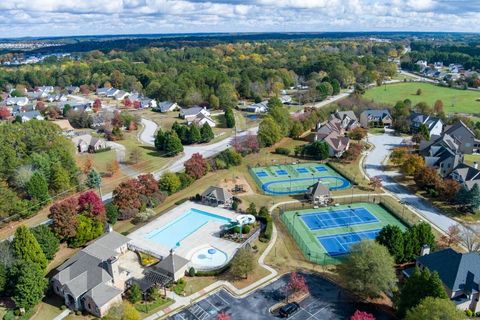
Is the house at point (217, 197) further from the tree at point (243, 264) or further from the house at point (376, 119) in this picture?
the house at point (376, 119)

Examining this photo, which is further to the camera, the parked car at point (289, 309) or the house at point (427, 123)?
the house at point (427, 123)

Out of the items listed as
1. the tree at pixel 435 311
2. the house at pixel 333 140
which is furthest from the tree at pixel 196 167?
the tree at pixel 435 311

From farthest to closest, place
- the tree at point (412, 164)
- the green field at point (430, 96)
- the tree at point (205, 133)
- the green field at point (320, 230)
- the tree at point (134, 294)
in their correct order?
the green field at point (430, 96) → the tree at point (205, 133) → the tree at point (412, 164) → the green field at point (320, 230) → the tree at point (134, 294)

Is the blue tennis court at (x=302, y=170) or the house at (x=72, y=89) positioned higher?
the house at (x=72, y=89)

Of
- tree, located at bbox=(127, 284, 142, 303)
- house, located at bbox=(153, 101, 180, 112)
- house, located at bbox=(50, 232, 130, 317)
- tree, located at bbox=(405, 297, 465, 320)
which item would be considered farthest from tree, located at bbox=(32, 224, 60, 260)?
house, located at bbox=(153, 101, 180, 112)

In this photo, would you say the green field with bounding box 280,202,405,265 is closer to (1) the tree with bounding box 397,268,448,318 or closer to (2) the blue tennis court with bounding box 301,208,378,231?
(2) the blue tennis court with bounding box 301,208,378,231

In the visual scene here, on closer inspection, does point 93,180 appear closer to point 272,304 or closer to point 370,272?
point 272,304

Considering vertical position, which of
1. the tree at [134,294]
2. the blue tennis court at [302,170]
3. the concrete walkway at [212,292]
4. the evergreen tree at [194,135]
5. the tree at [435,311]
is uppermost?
the tree at [435,311]

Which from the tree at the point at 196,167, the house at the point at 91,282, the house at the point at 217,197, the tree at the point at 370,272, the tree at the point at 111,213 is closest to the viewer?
the tree at the point at 370,272
